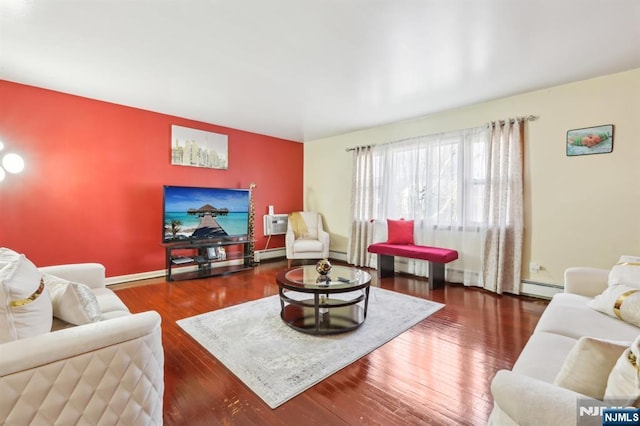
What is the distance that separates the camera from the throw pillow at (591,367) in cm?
90

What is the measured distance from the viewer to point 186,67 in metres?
2.92

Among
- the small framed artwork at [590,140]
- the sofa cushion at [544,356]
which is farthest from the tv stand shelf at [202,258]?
the small framed artwork at [590,140]

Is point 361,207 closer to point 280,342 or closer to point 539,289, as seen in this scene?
point 539,289

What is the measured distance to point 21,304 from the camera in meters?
1.22

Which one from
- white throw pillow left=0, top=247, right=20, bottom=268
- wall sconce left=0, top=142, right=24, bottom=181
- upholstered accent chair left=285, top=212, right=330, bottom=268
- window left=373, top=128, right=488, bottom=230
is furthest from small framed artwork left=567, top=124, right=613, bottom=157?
wall sconce left=0, top=142, right=24, bottom=181

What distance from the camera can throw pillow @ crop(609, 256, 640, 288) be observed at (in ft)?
6.14

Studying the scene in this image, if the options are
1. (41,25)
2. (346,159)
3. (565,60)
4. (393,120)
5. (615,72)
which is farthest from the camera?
(346,159)

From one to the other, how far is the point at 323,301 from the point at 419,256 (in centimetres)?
173

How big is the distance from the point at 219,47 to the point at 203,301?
2.79 metres

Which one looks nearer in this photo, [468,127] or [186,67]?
[186,67]

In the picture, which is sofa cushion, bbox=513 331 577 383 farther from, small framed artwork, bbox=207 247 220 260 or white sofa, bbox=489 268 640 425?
small framed artwork, bbox=207 247 220 260

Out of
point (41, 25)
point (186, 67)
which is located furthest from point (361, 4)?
point (41, 25)

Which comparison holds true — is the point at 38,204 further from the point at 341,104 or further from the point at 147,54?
the point at 341,104

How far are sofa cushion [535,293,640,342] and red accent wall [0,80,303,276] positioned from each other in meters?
4.85
